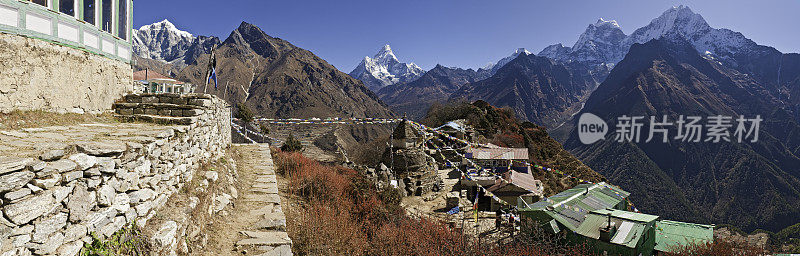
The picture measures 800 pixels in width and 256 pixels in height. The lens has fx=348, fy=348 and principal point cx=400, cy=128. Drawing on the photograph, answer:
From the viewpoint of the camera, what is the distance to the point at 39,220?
2.51m

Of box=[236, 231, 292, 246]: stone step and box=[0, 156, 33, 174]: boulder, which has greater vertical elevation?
box=[0, 156, 33, 174]: boulder

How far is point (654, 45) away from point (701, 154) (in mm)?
129258

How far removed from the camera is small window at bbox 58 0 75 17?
688 centimetres

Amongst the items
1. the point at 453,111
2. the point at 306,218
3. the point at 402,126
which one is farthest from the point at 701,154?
the point at 306,218

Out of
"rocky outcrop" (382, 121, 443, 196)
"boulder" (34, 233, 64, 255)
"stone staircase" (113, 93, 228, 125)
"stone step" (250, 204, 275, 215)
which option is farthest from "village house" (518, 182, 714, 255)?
"boulder" (34, 233, 64, 255)

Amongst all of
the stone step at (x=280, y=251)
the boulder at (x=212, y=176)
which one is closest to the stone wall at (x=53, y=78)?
the boulder at (x=212, y=176)

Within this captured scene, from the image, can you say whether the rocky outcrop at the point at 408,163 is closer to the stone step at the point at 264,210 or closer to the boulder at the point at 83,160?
the stone step at the point at 264,210

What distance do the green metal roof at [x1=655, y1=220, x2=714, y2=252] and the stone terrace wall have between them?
14.7 metres

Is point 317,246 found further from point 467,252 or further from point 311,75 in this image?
point 311,75

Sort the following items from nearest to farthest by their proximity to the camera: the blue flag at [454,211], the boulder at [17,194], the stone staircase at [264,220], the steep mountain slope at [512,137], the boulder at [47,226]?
the boulder at [17,194] < the boulder at [47,226] < the stone staircase at [264,220] < the blue flag at [454,211] < the steep mountain slope at [512,137]

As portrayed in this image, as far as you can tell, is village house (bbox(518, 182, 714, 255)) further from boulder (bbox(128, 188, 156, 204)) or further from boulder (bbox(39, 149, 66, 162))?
boulder (bbox(39, 149, 66, 162))

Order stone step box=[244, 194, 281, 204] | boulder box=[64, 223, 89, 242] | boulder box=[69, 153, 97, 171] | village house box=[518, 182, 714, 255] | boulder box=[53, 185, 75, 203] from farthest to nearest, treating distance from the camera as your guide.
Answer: village house box=[518, 182, 714, 255]
stone step box=[244, 194, 281, 204]
boulder box=[69, 153, 97, 171]
boulder box=[64, 223, 89, 242]
boulder box=[53, 185, 75, 203]

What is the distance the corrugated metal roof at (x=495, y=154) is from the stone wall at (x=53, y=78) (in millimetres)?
20490

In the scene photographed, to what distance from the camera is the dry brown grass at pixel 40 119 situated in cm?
510
